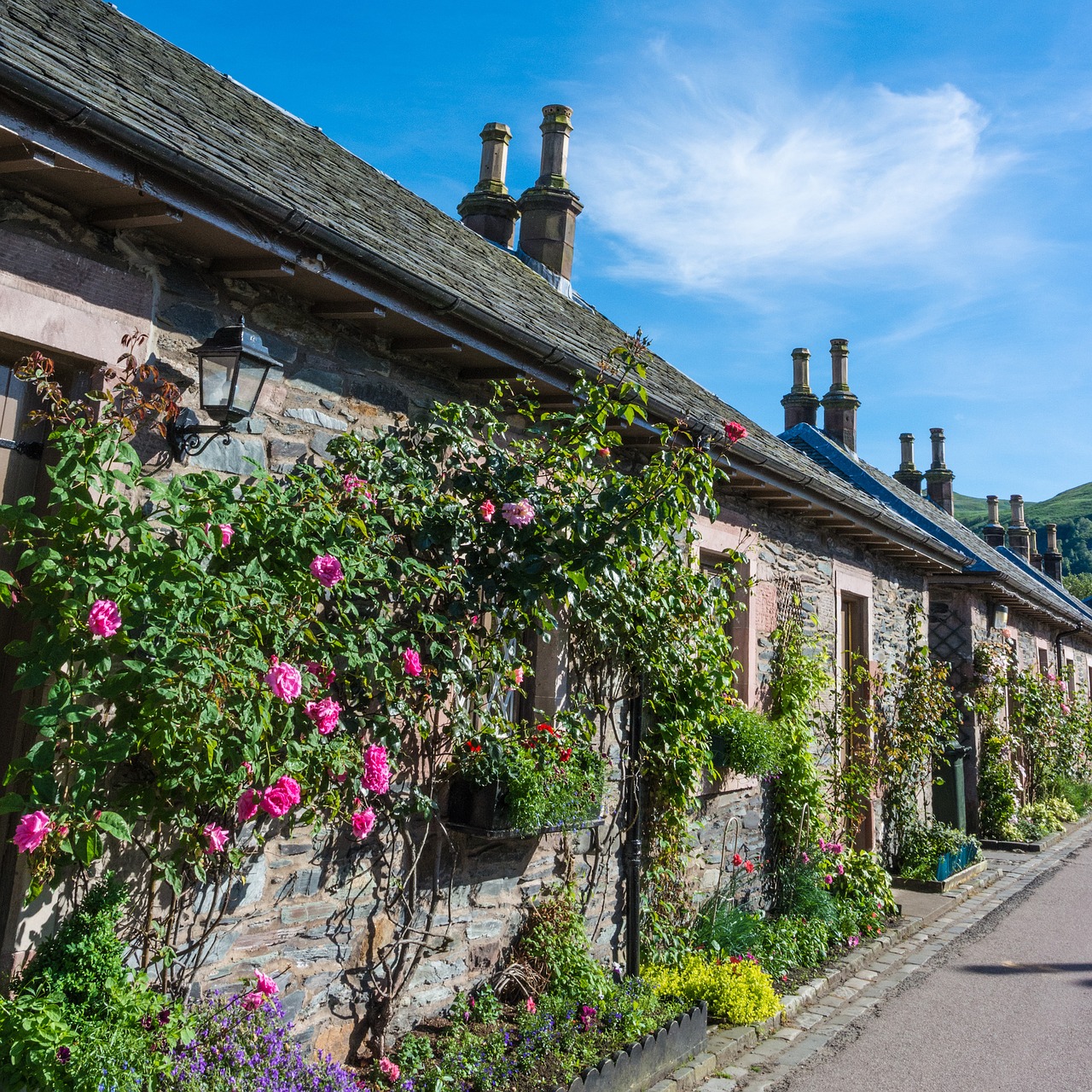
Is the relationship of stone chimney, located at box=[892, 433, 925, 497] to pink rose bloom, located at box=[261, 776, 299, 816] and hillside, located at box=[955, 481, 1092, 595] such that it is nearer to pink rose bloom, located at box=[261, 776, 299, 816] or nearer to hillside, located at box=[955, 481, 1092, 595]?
pink rose bloom, located at box=[261, 776, 299, 816]

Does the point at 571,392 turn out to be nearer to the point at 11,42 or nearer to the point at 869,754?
the point at 11,42

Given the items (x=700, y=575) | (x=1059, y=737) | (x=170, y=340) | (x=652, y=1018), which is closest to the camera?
(x=170, y=340)

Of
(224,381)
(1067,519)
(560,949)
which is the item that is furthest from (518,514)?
(1067,519)

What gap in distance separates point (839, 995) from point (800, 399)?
37.0 feet

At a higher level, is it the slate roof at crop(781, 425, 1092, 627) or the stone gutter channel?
the slate roof at crop(781, 425, 1092, 627)

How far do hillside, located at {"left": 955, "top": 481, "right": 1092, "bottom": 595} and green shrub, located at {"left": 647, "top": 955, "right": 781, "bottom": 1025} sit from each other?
5475 cm

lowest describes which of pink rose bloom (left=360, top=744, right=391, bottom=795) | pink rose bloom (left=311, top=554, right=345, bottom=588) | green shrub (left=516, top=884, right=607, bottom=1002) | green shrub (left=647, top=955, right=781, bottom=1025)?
green shrub (left=647, top=955, right=781, bottom=1025)

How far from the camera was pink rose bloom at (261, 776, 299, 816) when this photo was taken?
3541mm

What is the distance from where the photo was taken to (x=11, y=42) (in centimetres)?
334

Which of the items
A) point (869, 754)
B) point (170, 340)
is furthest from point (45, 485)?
point (869, 754)

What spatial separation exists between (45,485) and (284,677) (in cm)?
111

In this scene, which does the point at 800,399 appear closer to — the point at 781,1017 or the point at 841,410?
the point at 841,410

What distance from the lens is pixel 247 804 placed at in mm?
3547

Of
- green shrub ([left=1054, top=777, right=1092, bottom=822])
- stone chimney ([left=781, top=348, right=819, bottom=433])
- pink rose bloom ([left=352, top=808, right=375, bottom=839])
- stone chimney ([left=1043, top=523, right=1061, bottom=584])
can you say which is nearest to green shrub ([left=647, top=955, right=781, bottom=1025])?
pink rose bloom ([left=352, top=808, right=375, bottom=839])
